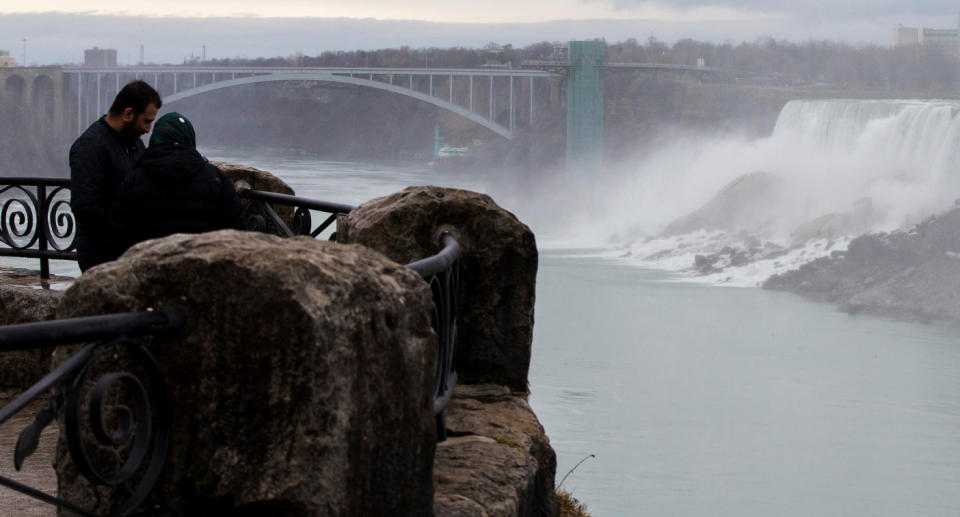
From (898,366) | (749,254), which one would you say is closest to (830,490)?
(898,366)

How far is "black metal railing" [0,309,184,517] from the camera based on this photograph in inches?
57.1

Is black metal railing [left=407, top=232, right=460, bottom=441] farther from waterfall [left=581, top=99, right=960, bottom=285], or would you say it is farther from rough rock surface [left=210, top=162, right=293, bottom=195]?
waterfall [left=581, top=99, right=960, bottom=285]

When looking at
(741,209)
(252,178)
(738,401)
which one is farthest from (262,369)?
(741,209)

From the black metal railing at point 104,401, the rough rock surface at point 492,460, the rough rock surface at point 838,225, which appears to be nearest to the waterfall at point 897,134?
the rough rock surface at point 838,225

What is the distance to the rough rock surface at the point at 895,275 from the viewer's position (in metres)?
50.6

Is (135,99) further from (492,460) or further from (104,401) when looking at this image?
(104,401)

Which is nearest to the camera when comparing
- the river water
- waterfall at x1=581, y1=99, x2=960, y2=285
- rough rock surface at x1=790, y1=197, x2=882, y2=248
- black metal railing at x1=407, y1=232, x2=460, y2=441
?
black metal railing at x1=407, y1=232, x2=460, y2=441

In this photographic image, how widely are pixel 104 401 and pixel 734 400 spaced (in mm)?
41275

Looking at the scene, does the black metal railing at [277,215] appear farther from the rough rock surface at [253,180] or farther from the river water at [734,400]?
the river water at [734,400]

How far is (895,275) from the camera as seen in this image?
5331 centimetres

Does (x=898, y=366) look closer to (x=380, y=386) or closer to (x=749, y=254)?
(x=749, y=254)

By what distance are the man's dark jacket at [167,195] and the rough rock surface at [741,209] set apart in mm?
61734

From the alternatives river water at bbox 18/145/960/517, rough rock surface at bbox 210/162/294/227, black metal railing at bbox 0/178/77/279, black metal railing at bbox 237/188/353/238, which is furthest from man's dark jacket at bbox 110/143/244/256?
river water at bbox 18/145/960/517

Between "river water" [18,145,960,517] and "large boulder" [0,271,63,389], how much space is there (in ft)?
84.1
